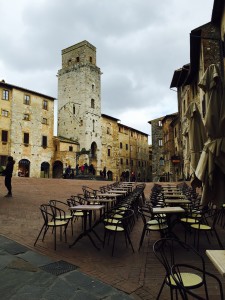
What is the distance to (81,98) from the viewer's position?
41875 mm

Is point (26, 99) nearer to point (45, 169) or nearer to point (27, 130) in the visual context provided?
point (27, 130)

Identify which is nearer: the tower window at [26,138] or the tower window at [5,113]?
the tower window at [5,113]

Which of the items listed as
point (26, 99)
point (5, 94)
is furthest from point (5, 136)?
point (26, 99)

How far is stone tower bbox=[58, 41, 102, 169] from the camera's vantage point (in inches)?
1629

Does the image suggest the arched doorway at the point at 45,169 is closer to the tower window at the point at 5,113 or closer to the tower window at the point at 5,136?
the tower window at the point at 5,136

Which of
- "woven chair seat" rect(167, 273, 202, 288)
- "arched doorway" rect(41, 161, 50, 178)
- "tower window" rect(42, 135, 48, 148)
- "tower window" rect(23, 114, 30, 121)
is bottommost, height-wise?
"woven chair seat" rect(167, 273, 202, 288)

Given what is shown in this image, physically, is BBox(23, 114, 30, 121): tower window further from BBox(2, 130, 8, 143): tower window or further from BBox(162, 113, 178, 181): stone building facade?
BBox(162, 113, 178, 181): stone building facade

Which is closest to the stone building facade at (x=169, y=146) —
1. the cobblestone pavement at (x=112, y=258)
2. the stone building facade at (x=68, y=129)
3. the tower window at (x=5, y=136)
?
the stone building facade at (x=68, y=129)

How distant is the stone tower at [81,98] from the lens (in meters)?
41.4

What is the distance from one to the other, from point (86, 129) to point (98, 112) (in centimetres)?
488

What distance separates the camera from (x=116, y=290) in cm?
344

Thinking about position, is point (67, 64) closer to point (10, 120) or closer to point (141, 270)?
point (10, 120)

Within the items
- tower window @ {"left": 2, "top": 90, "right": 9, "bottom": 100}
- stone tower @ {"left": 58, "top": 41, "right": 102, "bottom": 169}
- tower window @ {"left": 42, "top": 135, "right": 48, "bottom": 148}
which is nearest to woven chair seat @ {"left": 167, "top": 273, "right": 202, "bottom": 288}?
tower window @ {"left": 2, "top": 90, "right": 9, "bottom": 100}

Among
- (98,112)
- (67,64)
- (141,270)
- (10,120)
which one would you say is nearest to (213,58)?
(141,270)
